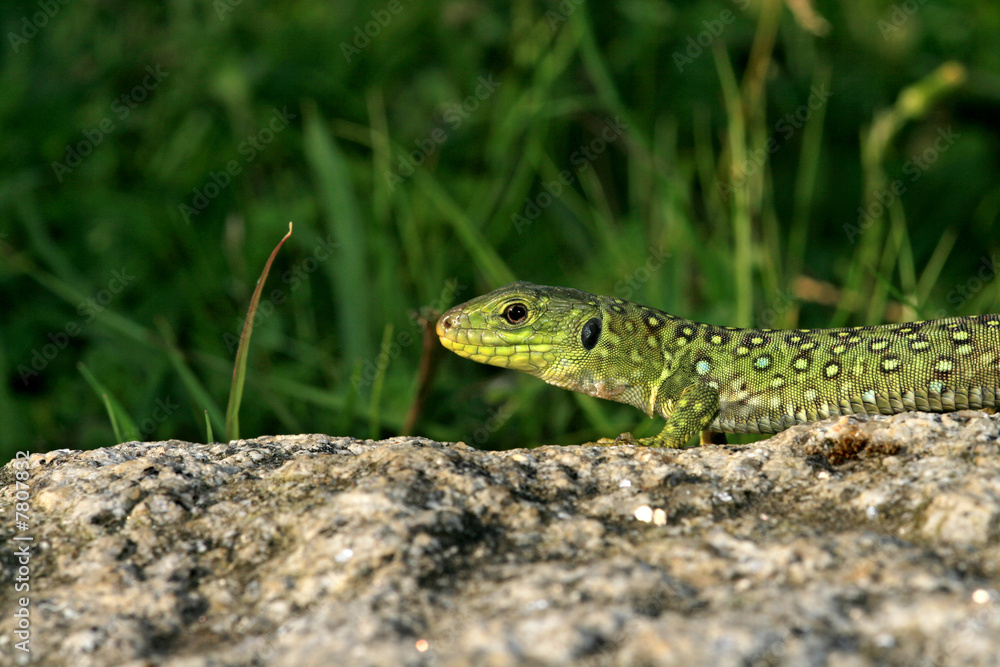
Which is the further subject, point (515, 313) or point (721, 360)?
point (515, 313)

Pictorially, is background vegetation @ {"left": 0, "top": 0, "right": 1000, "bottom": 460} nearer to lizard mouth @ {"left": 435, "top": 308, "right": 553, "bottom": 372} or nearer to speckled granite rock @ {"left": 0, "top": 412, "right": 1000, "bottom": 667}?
lizard mouth @ {"left": 435, "top": 308, "right": 553, "bottom": 372}

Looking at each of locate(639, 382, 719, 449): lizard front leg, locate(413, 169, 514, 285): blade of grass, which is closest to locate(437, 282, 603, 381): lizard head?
locate(639, 382, 719, 449): lizard front leg

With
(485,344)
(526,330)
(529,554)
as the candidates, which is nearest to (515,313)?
(526,330)

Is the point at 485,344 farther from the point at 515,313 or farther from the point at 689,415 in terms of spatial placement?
the point at 689,415

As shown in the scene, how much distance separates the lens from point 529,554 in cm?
228

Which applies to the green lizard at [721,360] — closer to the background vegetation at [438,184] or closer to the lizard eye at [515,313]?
the lizard eye at [515,313]

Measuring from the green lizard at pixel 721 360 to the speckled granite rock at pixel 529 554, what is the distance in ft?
3.37

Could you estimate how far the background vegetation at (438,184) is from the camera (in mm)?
5754

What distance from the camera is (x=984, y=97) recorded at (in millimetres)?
7879

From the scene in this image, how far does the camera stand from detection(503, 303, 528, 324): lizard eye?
14.0ft

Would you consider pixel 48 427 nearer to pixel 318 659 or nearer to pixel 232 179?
pixel 232 179

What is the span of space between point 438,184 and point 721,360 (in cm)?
329

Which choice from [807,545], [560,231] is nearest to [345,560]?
[807,545]

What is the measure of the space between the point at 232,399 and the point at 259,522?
1.48 meters
